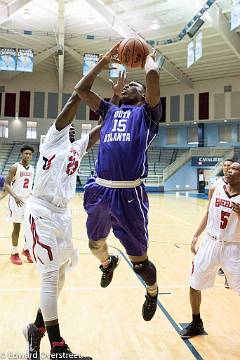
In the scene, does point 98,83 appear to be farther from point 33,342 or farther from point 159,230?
point 33,342

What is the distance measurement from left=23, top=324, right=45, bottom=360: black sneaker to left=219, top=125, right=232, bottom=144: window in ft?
90.2

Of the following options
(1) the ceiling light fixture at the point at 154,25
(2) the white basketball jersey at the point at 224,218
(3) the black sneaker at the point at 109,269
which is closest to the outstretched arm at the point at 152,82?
(2) the white basketball jersey at the point at 224,218

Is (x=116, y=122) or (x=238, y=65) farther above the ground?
(x=238, y=65)

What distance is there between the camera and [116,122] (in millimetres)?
2742

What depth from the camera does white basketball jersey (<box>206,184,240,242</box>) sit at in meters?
3.14

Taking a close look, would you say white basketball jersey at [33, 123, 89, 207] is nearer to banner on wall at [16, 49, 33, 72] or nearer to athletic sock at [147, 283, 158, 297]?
athletic sock at [147, 283, 158, 297]

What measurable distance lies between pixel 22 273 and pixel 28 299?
3.64 feet

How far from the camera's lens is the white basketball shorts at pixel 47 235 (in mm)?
2453

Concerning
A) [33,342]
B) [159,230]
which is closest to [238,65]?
[159,230]

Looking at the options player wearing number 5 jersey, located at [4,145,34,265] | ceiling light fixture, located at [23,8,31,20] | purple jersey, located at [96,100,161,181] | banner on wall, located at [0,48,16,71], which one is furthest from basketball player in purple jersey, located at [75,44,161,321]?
ceiling light fixture, located at [23,8,31,20]

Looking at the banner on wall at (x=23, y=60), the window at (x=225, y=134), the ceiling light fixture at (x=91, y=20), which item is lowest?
the window at (x=225, y=134)

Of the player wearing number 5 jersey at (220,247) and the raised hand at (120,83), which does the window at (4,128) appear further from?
the player wearing number 5 jersey at (220,247)

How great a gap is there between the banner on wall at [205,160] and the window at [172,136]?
3.79m

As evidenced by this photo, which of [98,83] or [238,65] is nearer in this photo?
[238,65]
